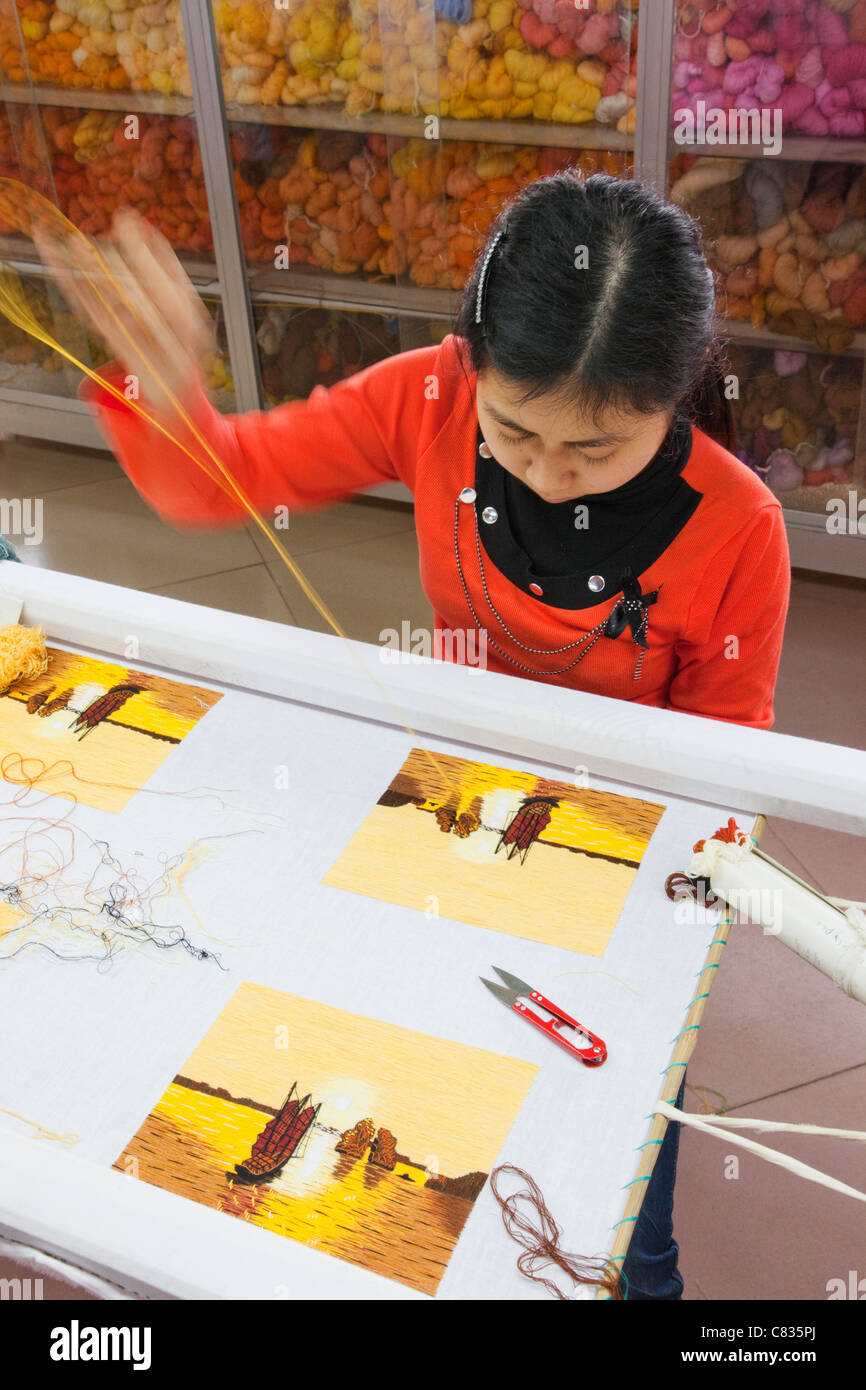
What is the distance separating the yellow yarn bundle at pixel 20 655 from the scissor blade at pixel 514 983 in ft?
1.90

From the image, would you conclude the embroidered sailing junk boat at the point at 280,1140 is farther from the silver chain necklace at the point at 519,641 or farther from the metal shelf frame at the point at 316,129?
the metal shelf frame at the point at 316,129

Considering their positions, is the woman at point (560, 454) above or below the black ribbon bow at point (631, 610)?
above

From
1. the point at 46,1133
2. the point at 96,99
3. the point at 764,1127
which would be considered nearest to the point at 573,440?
the point at 764,1127

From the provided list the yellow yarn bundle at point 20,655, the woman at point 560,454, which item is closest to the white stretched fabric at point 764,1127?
the woman at point 560,454

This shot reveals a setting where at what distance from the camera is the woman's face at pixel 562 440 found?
0.92 metres

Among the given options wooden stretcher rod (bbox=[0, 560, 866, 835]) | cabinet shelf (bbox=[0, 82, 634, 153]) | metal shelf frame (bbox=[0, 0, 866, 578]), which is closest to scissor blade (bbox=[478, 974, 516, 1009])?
wooden stretcher rod (bbox=[0, 560, 866, 835])

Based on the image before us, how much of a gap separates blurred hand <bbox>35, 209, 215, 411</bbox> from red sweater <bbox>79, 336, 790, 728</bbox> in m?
0.04

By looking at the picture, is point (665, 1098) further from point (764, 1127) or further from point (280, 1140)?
point (280, 1140)

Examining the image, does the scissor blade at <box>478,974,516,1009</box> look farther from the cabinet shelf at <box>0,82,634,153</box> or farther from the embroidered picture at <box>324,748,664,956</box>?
the cabinet shelf at <box>0,82,634,153</box>

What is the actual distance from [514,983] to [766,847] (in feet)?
3.98

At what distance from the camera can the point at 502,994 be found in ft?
2.73

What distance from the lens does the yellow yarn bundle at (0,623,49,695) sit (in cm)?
113

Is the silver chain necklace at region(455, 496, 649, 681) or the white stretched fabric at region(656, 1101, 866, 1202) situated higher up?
the silver chain necklace at region(455, 496, 649, 681)

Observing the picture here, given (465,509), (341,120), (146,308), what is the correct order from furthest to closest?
(341,120) < (465,509) < (146,308)
